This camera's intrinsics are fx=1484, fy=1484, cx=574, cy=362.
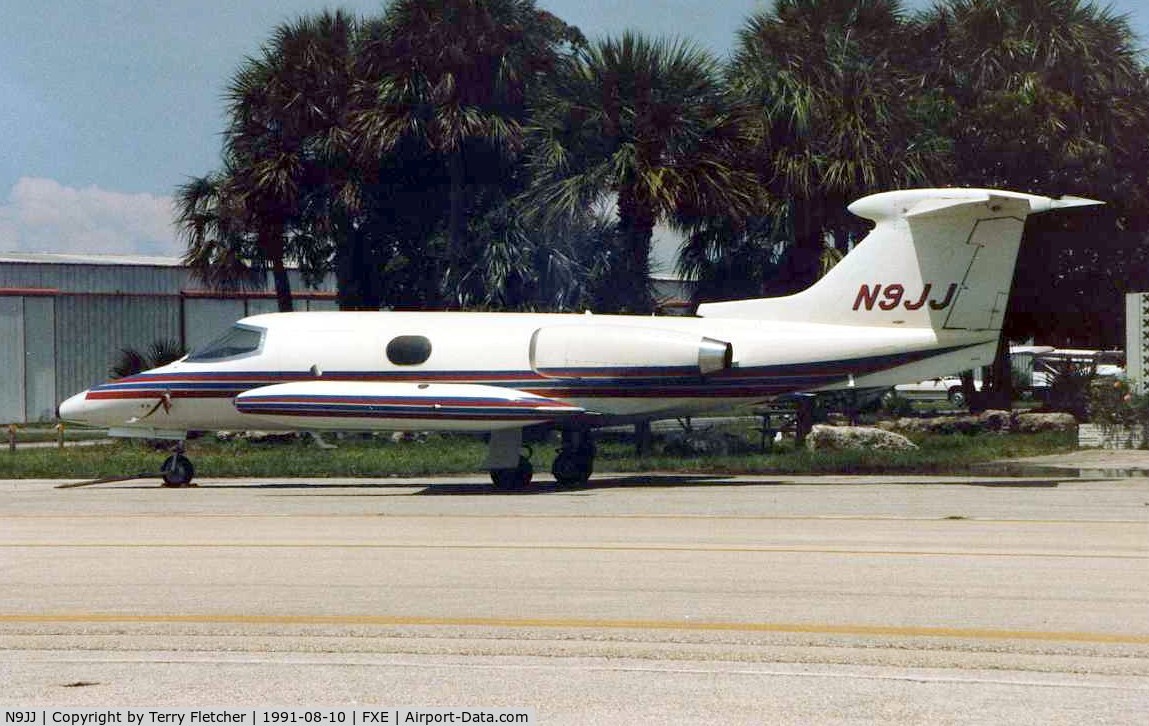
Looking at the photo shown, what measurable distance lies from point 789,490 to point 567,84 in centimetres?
1320

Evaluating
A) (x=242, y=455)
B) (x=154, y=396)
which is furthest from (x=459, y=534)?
(x=242, y=455)

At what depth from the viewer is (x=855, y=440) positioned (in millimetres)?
26859

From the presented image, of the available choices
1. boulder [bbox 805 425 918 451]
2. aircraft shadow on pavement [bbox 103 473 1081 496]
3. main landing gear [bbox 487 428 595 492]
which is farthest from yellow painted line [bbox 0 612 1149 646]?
boulder [bbox 805 425 918 451]

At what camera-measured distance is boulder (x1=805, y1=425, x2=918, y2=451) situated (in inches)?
1054

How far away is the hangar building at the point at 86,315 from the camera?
1848 inches

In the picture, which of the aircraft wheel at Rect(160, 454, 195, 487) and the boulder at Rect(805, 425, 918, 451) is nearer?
the aircraft wheel at Rect(160, 454, 195, 487)

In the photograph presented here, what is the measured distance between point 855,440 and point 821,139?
810 centimetres

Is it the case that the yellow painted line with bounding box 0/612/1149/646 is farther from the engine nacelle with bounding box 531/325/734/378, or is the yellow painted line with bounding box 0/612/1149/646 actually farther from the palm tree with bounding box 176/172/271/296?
the palm tree with bounding box 176/172/271/296

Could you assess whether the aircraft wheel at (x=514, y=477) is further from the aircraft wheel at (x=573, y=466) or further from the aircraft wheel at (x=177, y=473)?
the aircraft wheel at (x=177, y=473)

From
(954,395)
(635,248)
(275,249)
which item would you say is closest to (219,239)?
(275,249)

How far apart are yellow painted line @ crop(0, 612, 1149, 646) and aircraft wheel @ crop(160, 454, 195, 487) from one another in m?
11.9

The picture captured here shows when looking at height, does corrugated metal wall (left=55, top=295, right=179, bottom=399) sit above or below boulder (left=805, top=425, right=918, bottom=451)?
above
